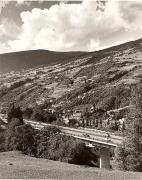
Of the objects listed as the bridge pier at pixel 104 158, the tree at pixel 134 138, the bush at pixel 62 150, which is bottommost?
the bridge pier at pixel 104 158

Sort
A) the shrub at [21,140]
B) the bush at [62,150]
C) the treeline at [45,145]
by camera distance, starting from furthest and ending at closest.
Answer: the shrub at [21,140]
the treeline at [45,145]
the bush at [62,150]

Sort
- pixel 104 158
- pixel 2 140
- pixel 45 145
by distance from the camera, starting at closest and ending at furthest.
A: 1. pixel 104 158
2. pixel 45 145
3. pixel 2 140

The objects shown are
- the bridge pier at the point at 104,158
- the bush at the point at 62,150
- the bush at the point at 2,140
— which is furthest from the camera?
the bush at the point at 2,140

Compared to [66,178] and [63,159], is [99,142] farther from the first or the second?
[66,178]

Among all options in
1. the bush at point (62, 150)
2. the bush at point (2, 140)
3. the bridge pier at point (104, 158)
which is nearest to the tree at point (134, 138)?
the bush at point (62, 150)

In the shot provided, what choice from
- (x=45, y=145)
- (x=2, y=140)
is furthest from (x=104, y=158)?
(x=2, y=140)

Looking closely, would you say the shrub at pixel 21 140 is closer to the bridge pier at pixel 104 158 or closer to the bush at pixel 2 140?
the bush at pixel 2 140

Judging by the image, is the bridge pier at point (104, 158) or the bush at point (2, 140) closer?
the bridge pier at point (104, 158)

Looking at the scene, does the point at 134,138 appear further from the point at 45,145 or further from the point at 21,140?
the point at 21,140
